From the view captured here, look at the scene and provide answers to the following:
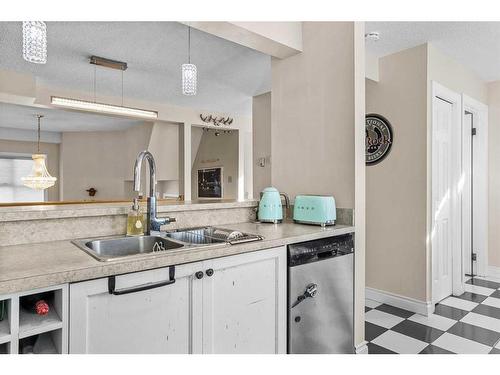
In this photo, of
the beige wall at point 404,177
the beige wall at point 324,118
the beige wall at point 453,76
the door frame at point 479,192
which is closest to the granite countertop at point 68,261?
the beige wall at point 324,118

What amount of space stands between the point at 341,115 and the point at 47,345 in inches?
74.6

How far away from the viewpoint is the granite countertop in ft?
3.10

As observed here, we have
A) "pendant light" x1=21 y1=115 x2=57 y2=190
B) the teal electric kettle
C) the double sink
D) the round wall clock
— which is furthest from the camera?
"pendant light" x1=21 y1=115 x2=57 y2=190

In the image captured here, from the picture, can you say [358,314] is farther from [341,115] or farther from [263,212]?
[341,115]

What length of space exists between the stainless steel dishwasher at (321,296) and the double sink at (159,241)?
33cm

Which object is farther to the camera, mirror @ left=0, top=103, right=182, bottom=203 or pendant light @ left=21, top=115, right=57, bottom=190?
mirror @ left=0, top=103, right=182, bottom=203

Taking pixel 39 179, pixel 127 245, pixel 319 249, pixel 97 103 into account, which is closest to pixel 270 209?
pixel 319 249

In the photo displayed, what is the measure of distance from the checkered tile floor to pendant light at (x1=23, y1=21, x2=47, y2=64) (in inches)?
105

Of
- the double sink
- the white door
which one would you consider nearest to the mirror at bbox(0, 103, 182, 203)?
the white door

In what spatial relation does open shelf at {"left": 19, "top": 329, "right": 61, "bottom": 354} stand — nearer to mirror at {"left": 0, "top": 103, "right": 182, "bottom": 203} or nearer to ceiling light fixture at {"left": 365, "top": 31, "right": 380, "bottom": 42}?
ceiling light fixture at {"left": 365, "top": 31, "right": 380, "bottom": 42}

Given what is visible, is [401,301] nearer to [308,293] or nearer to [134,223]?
[308,293]

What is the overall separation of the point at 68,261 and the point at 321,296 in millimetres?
1261

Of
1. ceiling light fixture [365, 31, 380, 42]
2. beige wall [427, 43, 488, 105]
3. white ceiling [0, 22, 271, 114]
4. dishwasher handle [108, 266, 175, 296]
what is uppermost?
white ceiling [0, 22, 271, 114]

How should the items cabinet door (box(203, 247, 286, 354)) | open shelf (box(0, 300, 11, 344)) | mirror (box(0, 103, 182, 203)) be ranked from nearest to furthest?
1. open shelf (box(0, 300, 11, 344))
2. cabinet door (box(203, 247, 286, 354))
3. mirror (box(0, 103, 182, 203))
